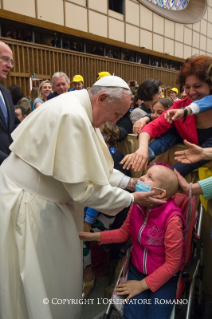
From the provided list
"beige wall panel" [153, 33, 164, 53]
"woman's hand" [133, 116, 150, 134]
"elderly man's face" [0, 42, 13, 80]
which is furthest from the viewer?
"beige wall panel" [153, 33, 164, 53]

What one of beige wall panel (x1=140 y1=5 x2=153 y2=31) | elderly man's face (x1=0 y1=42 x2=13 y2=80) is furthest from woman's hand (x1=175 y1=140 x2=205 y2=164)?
beige wall panel (x1=140 y1=5 x2=153 y2=31)

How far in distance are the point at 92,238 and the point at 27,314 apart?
56cm

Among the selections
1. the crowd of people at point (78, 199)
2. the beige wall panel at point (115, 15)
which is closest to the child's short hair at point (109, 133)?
the crowd of people at point (78, 199)

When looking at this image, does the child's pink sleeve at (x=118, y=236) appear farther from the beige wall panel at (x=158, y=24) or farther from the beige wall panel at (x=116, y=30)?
the beige wall panel at (x=158, y=24)

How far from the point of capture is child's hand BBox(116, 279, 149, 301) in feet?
4.95

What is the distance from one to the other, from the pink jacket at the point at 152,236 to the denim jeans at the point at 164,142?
16.1 inches

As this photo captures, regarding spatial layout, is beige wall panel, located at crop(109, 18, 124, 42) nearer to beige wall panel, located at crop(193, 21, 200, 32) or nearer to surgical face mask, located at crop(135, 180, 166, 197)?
beige wall panel, located at crop(193, 21, 200, 32)

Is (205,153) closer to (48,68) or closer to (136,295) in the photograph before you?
(136,295)

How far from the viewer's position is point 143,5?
12.2 m

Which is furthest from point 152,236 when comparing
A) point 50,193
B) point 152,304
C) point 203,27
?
point 203,27

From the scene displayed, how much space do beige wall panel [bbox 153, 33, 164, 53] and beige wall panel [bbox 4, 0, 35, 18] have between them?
23.5 feet

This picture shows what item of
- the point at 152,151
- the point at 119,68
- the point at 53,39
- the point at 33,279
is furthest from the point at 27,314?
the point at 119,68

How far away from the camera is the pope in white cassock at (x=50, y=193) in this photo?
127 centimetres

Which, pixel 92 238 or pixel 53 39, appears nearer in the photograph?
pixel 92 238
